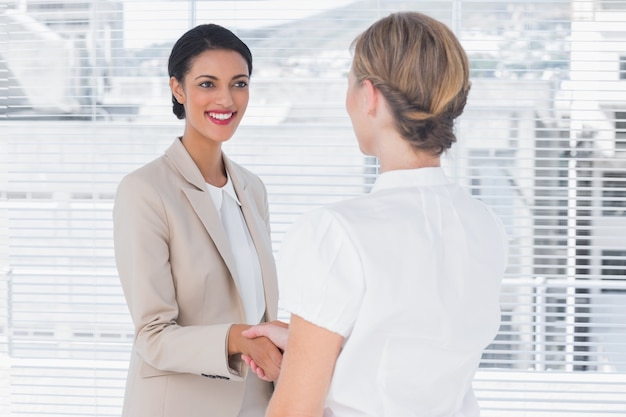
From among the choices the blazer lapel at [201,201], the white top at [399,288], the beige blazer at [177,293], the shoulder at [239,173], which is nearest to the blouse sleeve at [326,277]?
the white top at [399,288]

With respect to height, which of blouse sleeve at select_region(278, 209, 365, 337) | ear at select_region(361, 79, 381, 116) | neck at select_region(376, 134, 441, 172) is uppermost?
ear at select_region(361, 79, 381, 116)

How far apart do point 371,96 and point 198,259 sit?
2.51 feet

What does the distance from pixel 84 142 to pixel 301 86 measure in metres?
0.87

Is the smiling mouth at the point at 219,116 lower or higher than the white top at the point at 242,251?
higher

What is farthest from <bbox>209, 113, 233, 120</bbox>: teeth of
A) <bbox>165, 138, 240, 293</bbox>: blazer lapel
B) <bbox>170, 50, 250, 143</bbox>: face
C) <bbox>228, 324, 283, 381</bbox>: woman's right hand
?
<bbox>228, 324, 283, 381</bbox>: woman's right hand

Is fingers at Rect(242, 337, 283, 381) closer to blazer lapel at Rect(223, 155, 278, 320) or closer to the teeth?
blazer lapel at Rect(223, 155, 278, 320)

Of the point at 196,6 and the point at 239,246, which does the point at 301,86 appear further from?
the point at 239,246

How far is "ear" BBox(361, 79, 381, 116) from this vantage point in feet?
3.84

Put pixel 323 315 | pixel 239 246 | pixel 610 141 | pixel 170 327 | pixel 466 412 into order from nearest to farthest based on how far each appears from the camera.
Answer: pixel 323 315
pixel 466 412
pixel 170 327
pixel 239 246
pixel 610 141

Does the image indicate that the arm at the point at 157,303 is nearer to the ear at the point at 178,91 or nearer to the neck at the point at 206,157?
the neck at the point at 206,157

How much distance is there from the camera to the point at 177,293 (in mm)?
1813

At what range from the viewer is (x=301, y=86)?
323 centimetres

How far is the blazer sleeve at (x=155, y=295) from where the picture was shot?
1.70m

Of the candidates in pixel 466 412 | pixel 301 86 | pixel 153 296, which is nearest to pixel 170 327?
pixel 153 296
